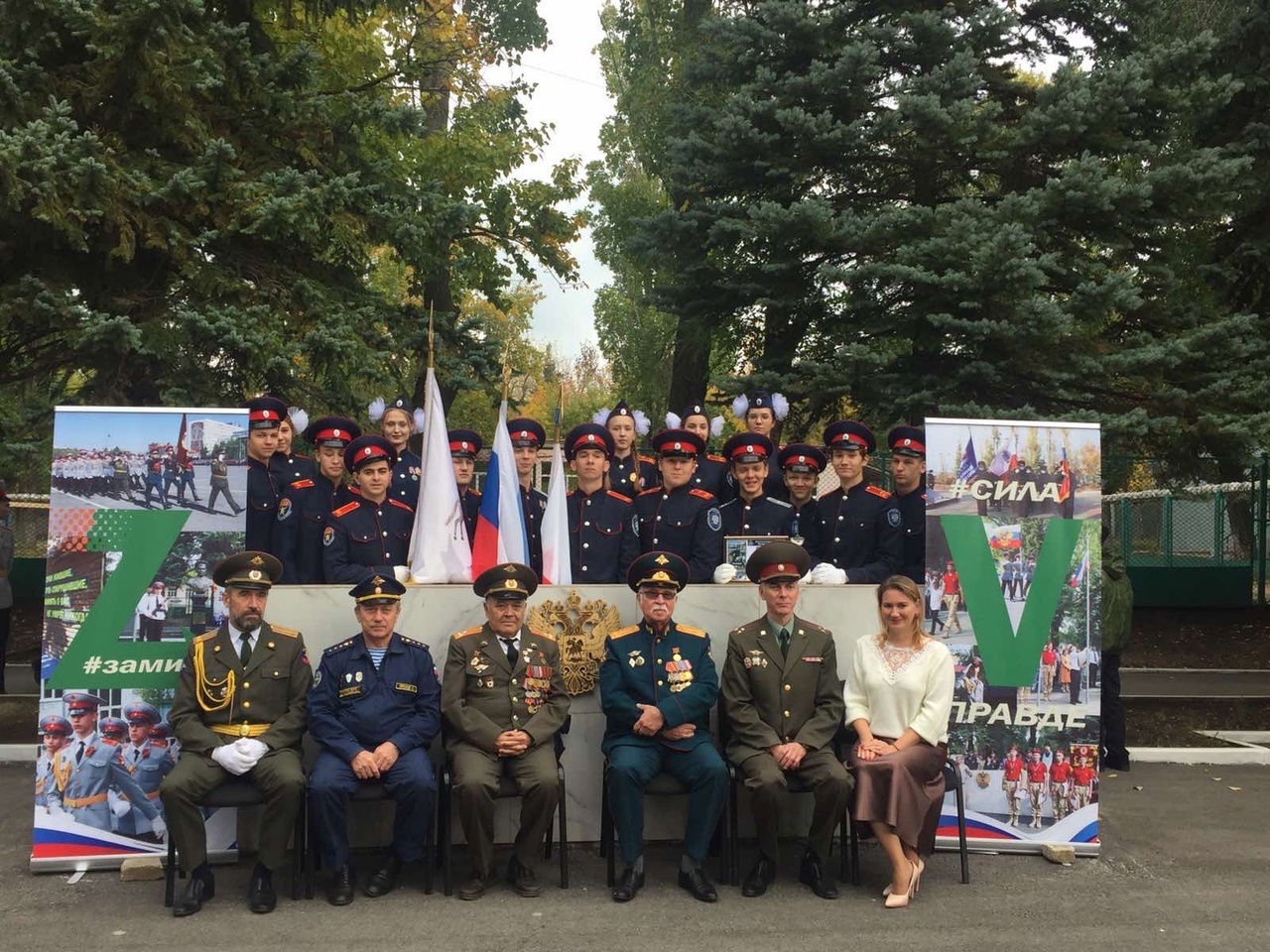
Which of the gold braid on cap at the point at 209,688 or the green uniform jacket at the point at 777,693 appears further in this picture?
the green uniform jacket at the point at 777,693

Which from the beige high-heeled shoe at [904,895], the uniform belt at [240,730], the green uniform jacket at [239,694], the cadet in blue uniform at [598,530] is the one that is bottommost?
the beige high-heeled shoe at [904,895]

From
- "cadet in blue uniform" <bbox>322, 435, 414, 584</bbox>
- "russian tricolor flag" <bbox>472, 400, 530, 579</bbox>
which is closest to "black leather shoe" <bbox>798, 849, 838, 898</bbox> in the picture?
"russian tricolor flag" <bbox>472, 400, 530, 579</bbox>

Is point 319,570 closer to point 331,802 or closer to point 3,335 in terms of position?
point 331,802

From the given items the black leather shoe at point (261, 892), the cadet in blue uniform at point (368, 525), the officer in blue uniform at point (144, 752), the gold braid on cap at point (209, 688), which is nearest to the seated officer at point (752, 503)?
the cadet in blue uniform at point (368, 525)

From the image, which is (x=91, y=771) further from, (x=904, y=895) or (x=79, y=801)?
(x=904, y=895)

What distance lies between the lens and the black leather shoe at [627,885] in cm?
511

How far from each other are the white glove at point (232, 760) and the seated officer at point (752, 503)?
294cm

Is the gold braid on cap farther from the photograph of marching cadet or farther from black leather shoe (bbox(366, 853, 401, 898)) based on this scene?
black leather shoe (bbox(366, 853, 401, 898))

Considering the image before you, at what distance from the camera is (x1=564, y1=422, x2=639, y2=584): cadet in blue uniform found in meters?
6.85

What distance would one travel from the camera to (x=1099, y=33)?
10461mm

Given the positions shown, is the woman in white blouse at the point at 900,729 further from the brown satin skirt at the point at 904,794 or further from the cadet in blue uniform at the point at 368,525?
the cadet in blue uniform at the point at 368,525

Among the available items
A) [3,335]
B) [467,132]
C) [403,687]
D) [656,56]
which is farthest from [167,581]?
[656,56]

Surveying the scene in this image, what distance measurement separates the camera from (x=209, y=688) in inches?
209

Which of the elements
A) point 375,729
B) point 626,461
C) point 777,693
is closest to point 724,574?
point 777,693
